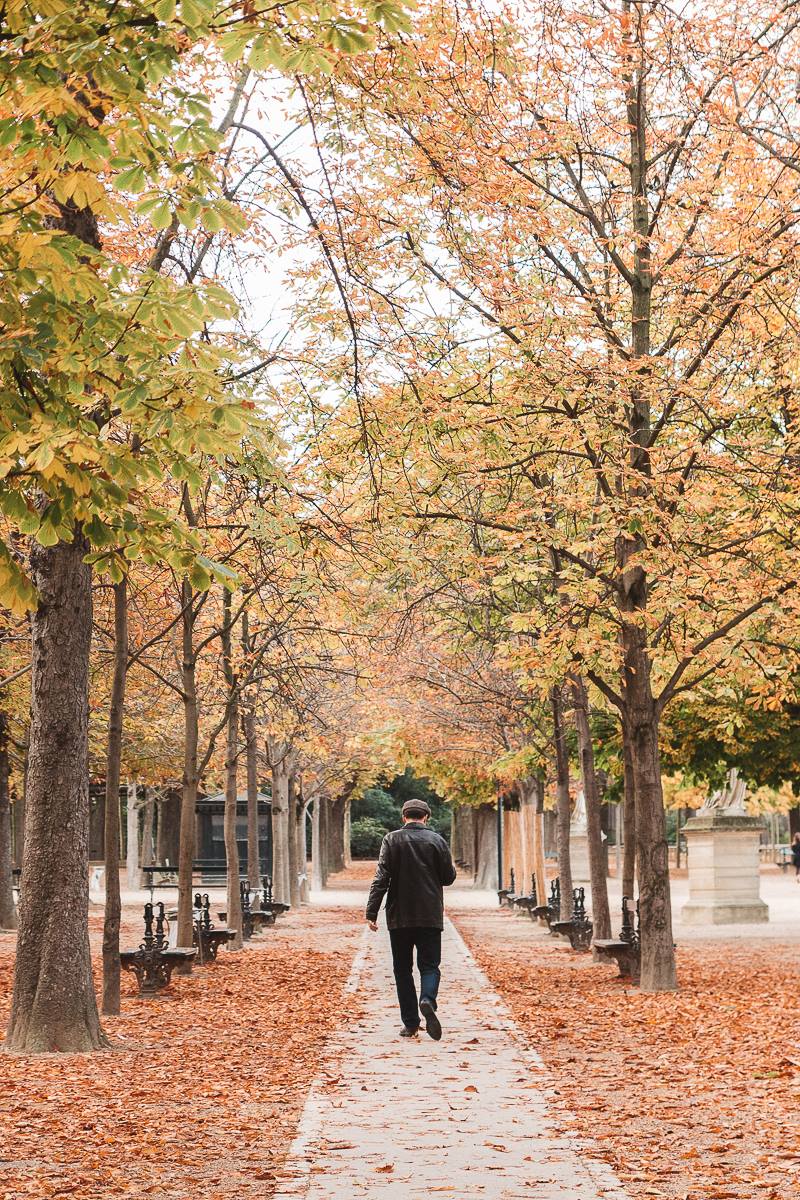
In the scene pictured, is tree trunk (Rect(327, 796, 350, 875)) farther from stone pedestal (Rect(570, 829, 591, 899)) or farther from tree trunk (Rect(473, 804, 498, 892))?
stone pedestal (Rect(570, 829, 591, 899))

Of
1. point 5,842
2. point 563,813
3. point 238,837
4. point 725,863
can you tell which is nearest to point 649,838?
point 563,813

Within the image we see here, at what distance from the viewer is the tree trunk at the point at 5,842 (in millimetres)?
26188

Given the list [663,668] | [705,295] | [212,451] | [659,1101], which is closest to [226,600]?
[663,668]

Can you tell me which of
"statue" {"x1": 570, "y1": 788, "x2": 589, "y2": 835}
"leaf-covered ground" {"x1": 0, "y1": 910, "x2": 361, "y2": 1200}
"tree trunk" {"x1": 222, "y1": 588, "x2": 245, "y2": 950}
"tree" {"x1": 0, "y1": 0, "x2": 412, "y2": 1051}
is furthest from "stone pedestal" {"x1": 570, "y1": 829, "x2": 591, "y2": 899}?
"tree" {"x1": 0, "y1": 0, "x2": 412, "y2": 1051}

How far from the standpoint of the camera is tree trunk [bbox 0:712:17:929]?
2619 cm

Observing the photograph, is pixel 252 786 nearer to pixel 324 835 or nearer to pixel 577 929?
pixel 577 929

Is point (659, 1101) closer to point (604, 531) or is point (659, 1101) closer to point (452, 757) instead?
point (604, 531)

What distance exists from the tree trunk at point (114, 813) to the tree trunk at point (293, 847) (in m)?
22.1

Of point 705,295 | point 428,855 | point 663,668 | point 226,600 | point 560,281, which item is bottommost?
point 428,855

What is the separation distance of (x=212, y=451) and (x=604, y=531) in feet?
31.3

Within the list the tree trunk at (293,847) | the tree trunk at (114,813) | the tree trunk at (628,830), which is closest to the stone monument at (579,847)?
the tree trunk at (293,847)

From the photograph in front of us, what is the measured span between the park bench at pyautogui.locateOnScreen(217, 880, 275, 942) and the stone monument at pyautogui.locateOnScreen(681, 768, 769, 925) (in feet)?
30.9

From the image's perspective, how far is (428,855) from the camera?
1164 cm

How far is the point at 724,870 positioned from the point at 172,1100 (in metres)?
24.8
